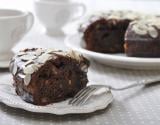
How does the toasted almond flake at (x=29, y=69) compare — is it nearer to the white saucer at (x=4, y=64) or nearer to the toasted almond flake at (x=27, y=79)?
the toasted almond flake at (x=27, y=79)

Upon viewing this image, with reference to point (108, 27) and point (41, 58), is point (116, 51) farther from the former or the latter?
point (41, 58)

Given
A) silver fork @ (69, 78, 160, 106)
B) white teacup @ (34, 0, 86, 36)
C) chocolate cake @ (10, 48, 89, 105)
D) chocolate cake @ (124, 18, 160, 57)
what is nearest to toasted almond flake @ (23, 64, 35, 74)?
chocolate cake @ (10, 48, 89, 105)

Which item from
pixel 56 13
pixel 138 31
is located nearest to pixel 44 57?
pixel 138 31

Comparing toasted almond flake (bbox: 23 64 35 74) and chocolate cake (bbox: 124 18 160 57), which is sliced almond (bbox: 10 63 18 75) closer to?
toasted almond flake (bbox: 23 64 35 74)

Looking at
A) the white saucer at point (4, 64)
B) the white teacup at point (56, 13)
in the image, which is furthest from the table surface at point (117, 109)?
the white teacup at point (56, 13)

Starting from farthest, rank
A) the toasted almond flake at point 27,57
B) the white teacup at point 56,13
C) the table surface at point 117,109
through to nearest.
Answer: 1. the white teacup at point 56,13
2. the toasted almond flake at point 27,57
3. the table surface at point 117,109

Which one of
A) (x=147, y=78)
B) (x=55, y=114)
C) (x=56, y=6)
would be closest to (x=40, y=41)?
(x=56, y=6)
